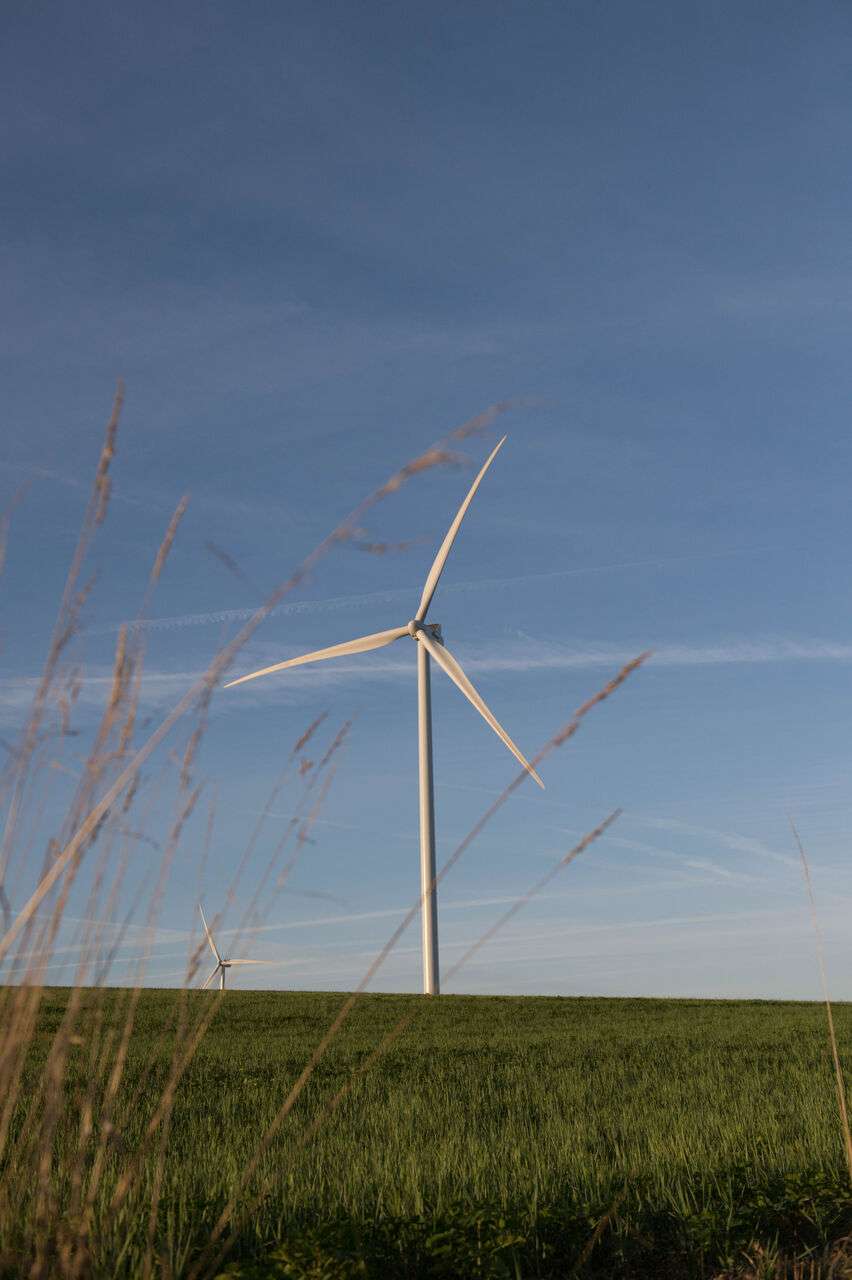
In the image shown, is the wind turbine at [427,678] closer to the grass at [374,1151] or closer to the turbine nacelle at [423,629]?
the turbine nacelle at [423,629]

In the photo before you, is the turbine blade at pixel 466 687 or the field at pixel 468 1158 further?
the turbine blade at pixel 466 687

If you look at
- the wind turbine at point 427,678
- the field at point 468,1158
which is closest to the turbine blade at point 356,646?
the wind turbine at point 427,678

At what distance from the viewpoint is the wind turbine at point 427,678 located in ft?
88.7

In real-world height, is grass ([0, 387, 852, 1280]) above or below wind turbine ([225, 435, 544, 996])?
below

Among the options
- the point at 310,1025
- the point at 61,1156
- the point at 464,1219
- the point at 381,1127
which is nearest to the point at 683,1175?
the point at 464,1219

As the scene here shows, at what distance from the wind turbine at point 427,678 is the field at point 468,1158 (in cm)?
777

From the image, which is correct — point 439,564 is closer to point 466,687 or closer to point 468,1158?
point 466,687

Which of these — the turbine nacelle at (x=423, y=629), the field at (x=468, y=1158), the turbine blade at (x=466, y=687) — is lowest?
the field at (x=468, y=1158)

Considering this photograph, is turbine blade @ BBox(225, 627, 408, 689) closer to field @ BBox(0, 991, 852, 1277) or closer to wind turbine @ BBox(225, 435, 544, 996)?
wind turbine @ BBox(225, 435, 544, 996)

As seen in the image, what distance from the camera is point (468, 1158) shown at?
8.95 metres

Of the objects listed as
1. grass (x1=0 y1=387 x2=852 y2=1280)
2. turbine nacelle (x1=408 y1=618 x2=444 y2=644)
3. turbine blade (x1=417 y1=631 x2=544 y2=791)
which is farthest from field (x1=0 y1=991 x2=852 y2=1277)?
turbine nacelle (x1=408 y1=618 x2=444 y2=644)

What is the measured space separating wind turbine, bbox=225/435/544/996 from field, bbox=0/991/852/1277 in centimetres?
777

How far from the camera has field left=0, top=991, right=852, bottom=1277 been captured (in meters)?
5.69

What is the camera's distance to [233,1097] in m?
14.0
